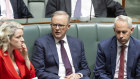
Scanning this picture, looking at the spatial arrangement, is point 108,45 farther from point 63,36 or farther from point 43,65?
point 43,65

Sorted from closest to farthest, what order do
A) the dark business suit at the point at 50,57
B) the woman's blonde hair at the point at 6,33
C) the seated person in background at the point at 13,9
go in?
the woman's blonde hair at the point at 6,33
the dark business suit at the point at 50,57
the seated person in background at the point at 13,9

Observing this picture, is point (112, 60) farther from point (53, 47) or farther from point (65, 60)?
point (53, 47)

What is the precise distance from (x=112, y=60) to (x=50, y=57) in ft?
1.67

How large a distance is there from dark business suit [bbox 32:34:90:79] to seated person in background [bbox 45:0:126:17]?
0.72 meters

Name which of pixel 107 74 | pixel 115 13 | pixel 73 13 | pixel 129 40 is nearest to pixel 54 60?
pixel 107 74

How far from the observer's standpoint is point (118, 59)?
7.63ft

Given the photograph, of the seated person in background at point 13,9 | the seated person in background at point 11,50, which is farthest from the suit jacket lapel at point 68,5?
the seated person in background at point 11,50

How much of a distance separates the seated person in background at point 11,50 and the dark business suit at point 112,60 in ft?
2.02

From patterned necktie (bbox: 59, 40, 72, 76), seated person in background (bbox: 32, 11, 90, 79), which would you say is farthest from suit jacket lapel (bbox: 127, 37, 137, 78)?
patterned necktie (bbox: 59, 40, 72, 76)

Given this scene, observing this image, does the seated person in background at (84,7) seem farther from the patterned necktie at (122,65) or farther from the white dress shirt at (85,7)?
the patterned necktie at (122,65)

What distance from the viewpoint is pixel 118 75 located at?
2.30m

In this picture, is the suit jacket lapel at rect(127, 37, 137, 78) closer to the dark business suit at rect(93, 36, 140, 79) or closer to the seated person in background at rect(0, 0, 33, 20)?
the dark business suit at rect(93, 36, 140, 79)

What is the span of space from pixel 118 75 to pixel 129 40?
11.8 inches

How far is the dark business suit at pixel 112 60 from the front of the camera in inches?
89.7
